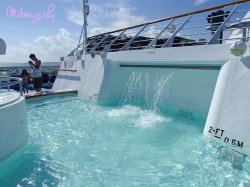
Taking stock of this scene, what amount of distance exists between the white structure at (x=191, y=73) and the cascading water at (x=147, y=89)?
0.04m

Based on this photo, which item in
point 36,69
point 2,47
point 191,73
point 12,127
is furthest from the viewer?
point 36,69

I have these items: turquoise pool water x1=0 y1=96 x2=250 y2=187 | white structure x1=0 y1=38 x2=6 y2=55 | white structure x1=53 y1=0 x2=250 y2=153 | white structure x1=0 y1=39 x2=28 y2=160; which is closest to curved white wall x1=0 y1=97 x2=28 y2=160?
white structure x1=0 y1=39 x2=28 y2=160

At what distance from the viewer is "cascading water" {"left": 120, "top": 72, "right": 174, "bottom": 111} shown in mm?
7680

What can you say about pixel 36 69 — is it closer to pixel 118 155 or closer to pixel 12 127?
pixel 12 127

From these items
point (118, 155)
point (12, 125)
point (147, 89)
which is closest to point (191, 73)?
point (147, 89)

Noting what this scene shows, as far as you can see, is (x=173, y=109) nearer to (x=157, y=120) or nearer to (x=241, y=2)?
(x=157, y=120)

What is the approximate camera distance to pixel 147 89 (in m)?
8.34

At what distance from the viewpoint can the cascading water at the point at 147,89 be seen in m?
7.68

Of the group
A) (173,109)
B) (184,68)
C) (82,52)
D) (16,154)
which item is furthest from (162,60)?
(82,52)

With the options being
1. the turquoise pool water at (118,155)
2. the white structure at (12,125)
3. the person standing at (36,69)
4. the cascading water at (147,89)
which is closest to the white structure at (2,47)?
the white structure at (12,125)

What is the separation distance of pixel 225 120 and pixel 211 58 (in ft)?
5.74

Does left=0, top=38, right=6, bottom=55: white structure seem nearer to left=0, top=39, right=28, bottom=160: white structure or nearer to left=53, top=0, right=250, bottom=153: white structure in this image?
left=0, top=39, right=28, bottom=160: white structure

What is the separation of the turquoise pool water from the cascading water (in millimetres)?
1463

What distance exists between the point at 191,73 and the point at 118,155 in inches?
159
